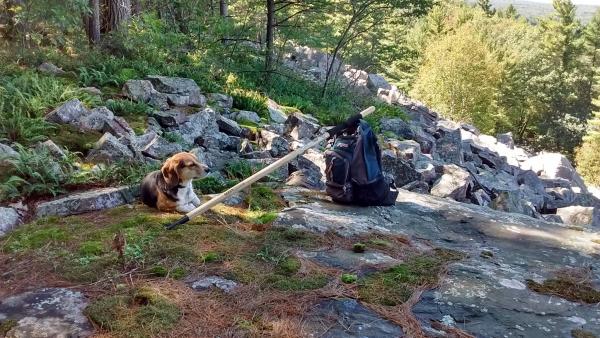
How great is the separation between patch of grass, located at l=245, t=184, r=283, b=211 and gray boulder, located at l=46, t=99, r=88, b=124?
3.11m

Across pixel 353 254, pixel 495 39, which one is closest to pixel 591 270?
pixel 353 254

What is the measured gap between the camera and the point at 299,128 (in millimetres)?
10406

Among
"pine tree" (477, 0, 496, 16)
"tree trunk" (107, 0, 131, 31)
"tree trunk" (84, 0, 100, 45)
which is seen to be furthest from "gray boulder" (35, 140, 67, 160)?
"pine tree" (477, 0, 496, 16)

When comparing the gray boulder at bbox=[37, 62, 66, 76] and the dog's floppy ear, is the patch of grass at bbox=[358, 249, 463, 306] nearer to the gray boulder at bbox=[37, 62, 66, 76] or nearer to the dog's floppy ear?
the dog's floppy ear

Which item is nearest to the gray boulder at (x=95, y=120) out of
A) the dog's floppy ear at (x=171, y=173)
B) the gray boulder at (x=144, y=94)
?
the gray boulder at (x=144, y=94)

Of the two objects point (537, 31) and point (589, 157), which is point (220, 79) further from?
point (537, 31)

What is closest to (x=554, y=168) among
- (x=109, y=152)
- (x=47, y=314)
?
(x=109, y=152)

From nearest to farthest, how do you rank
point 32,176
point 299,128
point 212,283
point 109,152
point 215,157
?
point 212,283 < point 32,176 < point 109,152 < point 215,157 < point 299,128

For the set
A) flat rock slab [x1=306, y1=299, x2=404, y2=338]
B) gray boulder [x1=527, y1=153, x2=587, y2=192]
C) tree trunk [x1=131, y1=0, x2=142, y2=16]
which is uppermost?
tree trunk [x1=131, y1=0, x2=142, y2=16]

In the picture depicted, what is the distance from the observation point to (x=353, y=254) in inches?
176

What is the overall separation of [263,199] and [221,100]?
5.61 meters

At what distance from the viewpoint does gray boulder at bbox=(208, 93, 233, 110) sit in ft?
35.1

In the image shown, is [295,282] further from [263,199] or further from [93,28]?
[93,28]

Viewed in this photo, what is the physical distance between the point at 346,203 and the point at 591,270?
264cm
